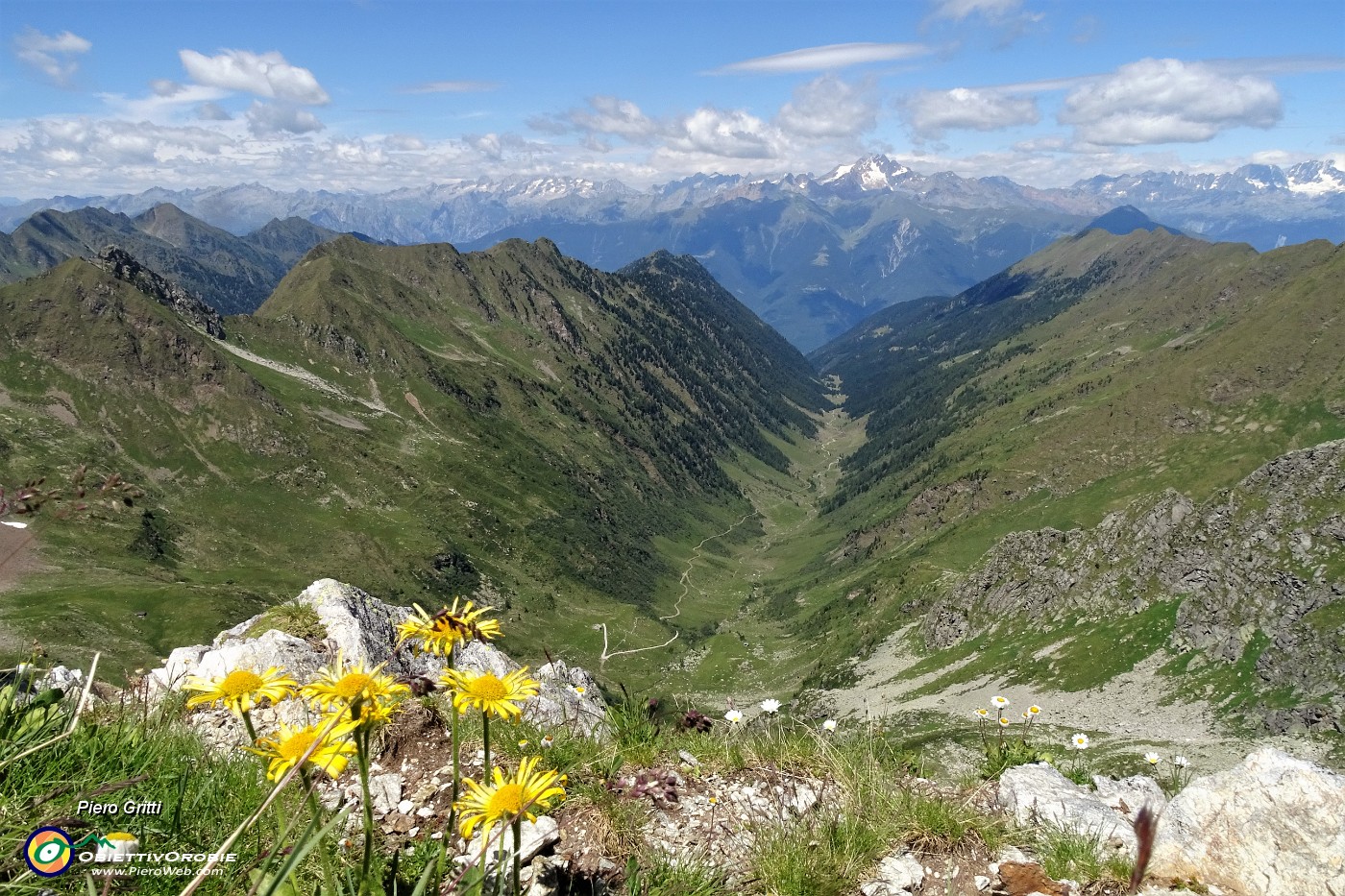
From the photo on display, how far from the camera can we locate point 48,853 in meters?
3.81

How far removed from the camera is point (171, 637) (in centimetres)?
13112

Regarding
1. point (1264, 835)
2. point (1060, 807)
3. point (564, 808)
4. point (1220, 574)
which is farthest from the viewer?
point (1220, 574)

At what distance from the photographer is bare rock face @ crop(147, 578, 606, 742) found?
438 inches

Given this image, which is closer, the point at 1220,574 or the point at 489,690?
the point at 489,690

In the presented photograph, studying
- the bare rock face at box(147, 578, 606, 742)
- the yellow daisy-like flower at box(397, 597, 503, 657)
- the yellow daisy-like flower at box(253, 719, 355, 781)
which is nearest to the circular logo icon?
the yellow daisy-like flower at box(253, 719, 355, 781)

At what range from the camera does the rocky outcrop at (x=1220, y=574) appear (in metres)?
111

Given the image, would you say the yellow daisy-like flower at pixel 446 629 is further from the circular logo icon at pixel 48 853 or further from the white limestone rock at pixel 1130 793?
the white limestone rock at pixel 1130 793

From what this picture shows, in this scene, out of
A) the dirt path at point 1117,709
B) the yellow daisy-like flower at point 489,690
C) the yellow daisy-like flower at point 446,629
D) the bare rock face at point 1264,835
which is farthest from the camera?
the dirt path at point 1117,709

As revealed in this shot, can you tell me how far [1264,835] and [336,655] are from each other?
1198 cm

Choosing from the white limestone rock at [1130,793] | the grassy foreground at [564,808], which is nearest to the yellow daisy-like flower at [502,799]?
the grassy foreground at [564,808]

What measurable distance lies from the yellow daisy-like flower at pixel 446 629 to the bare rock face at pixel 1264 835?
734 centimetres

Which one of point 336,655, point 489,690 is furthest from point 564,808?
point 336,655

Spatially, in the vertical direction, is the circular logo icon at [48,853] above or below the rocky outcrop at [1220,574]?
above

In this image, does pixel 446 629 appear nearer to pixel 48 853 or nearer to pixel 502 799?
pixel 502 799
